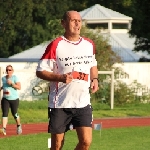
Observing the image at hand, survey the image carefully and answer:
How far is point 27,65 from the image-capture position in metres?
38.3

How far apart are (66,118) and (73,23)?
1.38m

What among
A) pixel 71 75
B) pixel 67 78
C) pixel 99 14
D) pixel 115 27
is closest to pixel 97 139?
pixel 71 75

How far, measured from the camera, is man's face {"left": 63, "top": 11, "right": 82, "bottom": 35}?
10.6 meters

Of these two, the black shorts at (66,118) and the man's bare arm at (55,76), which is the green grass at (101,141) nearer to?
the black shorts at (66,118)

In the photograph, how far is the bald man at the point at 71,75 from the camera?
422 inches

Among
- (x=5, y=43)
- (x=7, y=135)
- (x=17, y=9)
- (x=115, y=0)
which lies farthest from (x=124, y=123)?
(x=115, y=0)

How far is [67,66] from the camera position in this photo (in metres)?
10.7

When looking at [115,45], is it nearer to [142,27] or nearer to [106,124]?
[142,27]

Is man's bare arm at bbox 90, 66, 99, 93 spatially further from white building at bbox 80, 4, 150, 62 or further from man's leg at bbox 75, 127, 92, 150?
white building at bbox 80, 4, 150, 62

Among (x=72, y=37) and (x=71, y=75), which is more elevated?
(x=72, y=37)

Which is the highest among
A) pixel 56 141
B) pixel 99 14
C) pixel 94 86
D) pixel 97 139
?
pixel 99 14

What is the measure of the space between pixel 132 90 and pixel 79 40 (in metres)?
26.2

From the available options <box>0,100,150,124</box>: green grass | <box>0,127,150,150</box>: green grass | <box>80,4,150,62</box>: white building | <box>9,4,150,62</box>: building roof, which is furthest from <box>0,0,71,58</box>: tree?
<box>0,127,150,150</box>: green grass

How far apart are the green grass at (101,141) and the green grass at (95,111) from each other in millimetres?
6353
